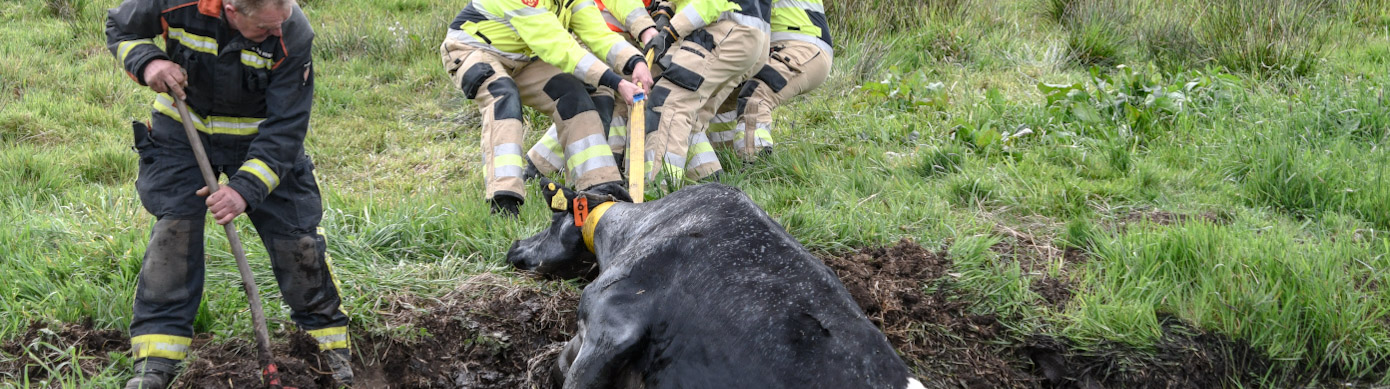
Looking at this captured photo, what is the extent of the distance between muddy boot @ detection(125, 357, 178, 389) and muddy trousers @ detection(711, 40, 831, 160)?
3611 mm

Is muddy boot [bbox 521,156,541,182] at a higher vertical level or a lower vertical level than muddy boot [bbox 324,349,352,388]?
lower

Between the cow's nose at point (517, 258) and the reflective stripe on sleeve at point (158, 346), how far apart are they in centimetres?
130

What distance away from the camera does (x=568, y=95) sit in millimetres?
5289

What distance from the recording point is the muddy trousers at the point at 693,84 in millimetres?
5434

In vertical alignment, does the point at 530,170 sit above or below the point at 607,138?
below

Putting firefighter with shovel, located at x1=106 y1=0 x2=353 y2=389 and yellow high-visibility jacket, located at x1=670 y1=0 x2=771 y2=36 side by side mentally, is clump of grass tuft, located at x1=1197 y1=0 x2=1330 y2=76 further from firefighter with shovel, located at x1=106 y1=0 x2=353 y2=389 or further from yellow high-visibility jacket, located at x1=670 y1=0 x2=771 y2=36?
firefighter with shovel, located at x1=106 y1=0 x2=353 y2=389

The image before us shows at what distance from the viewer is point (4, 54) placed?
762cm

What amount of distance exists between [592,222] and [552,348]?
497 millimetres

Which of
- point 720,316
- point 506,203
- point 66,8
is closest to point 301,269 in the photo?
point 720,316

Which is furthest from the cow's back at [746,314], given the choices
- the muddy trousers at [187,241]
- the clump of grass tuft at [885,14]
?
the clump of grass tuft at [885,14]

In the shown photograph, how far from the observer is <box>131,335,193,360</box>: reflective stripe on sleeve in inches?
119

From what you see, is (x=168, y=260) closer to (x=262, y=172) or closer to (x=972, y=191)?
(x=262, y=172)

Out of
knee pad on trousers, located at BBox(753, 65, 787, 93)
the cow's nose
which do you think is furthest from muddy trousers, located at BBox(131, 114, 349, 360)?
knee pad on trousers, located at BBox(753, 65, 787, 93)

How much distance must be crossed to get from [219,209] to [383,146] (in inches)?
165
